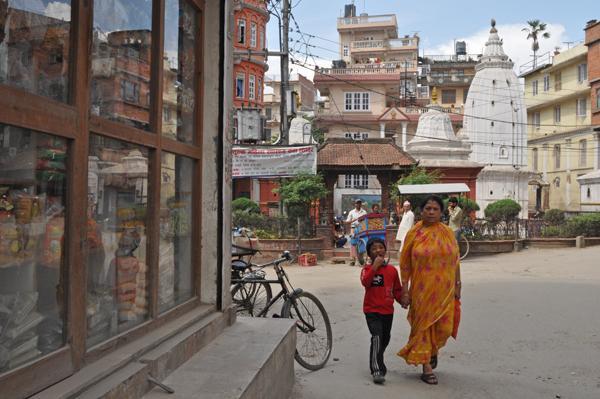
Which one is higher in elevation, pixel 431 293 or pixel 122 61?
pixel 122 61

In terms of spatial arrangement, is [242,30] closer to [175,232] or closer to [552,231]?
[552,231]

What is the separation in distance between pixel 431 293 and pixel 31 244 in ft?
11.4

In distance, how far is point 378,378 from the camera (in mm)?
4938

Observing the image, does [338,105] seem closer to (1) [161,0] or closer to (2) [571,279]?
(2) [571,279]

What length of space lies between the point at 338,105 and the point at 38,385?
41088 mm

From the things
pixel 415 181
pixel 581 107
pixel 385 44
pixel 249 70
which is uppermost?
pixel 385 44

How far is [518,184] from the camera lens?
35188mm

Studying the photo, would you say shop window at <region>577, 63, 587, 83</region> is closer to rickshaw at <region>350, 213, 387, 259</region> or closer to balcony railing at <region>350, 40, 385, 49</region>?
balcony railing at <region>350, 40, 385, 49</region>

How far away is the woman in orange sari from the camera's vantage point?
15.9ft

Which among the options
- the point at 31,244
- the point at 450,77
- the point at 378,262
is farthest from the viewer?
the point at 450,77

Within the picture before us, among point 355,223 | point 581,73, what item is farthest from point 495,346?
point 581,73

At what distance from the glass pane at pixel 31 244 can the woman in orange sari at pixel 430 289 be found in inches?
128

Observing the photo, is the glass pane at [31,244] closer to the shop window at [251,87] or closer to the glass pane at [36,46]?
the glass pane at [36,46]

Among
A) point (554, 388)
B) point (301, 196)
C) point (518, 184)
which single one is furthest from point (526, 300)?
point (518, 184)
